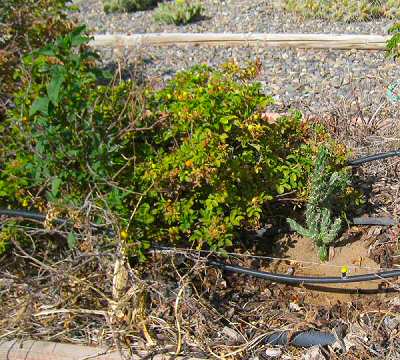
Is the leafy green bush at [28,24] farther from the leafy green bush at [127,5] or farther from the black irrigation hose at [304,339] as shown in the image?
the leafy green bush at [127,5]

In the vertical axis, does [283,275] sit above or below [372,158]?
below

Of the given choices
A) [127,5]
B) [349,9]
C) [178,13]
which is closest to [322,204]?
[349,9]

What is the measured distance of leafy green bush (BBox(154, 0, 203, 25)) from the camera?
7.44 m

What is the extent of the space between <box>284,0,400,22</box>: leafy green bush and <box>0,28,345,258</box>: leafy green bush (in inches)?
152

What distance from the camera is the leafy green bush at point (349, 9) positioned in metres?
6.89

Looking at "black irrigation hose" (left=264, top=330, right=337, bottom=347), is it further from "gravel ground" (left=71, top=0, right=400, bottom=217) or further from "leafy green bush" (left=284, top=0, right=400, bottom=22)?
"leafy green bush" (left=284, top=0, right=400, bottom=22)

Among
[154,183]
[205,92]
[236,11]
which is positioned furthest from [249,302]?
[236,11]

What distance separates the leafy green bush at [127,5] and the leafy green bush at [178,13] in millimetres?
624

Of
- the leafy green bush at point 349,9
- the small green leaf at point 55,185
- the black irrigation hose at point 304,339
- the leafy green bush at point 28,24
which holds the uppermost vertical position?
the leafy green bush at point 28,24

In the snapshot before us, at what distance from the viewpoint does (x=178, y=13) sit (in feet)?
24.4

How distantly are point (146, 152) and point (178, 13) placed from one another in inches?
177

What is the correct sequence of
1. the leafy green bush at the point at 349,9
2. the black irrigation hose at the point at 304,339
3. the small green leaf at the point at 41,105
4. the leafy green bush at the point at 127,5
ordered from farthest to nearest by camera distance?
the leafy green bush at the point at 127,5 → the leafy green bush at the point at 349,9 → the black irrigation hose at the point at 304,339 → the small green leaf at the point at 41,105

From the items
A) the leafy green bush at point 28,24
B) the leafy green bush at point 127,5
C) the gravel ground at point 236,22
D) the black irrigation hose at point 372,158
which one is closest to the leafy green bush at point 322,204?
the black irrigation hose at point 372,158

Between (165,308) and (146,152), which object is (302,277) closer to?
(165,308)
